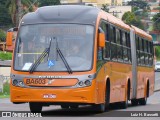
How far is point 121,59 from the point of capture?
26531 millimetres

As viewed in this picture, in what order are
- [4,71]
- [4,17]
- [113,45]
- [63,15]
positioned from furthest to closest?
[4,17], [4,71], [113,45], [63,15]

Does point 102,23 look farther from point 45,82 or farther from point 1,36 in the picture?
point 1,36

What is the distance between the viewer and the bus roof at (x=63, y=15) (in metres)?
22.1

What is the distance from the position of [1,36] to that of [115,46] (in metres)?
80.0

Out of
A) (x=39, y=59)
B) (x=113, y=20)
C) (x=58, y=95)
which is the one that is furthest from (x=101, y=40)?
(x=113, y=20)

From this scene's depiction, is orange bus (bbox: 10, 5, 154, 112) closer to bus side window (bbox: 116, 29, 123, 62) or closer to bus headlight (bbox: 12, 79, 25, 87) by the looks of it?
bus headlight (bbox: 12, 79, 25, 87)

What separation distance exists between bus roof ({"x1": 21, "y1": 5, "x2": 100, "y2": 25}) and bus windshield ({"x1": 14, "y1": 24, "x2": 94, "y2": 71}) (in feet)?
0.52

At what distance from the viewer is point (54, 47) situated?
21703 mm

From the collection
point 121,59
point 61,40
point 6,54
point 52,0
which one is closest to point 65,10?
point 61,40

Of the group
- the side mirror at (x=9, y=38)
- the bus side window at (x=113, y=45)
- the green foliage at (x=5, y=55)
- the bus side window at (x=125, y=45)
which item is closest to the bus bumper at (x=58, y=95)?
the side mirror at (x=9, y=38)

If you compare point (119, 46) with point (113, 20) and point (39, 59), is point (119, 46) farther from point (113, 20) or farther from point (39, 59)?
point (39, 59)

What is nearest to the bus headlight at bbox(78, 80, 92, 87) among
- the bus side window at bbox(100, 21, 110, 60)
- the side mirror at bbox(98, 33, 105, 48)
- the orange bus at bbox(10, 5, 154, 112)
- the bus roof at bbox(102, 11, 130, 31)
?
the orange bus at bbox(10, 5, 154, 112)

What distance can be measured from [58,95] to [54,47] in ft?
4.75

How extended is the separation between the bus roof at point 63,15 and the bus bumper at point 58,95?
2.08m
